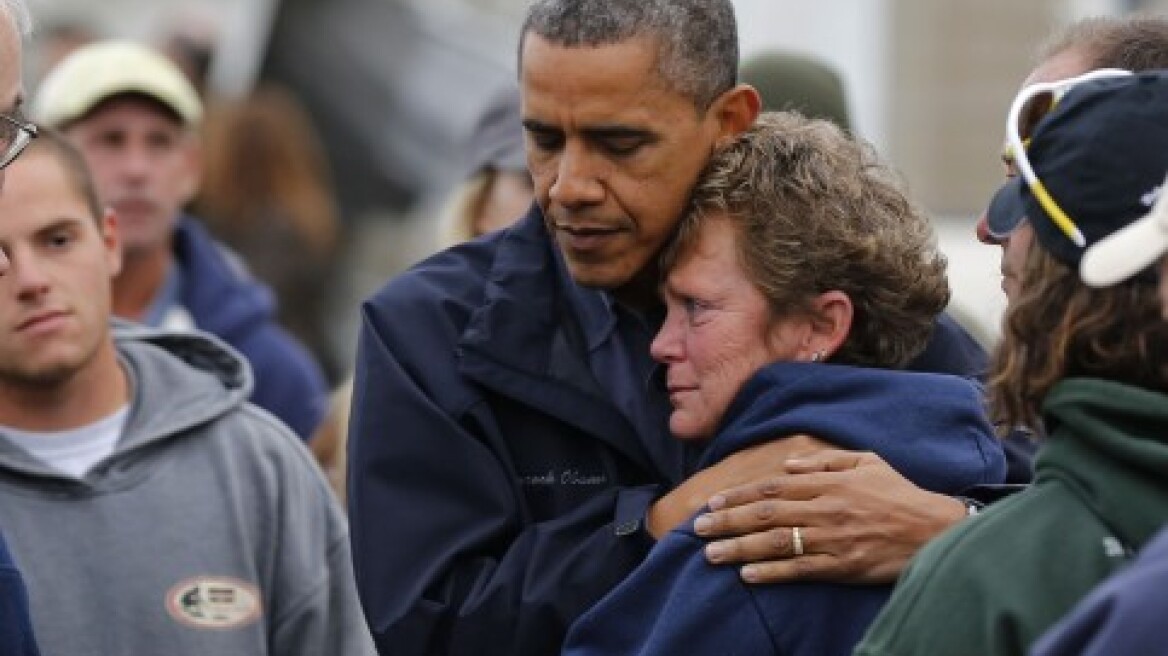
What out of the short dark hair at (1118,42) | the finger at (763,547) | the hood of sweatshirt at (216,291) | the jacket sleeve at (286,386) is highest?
the short dark hair at (1118,42)

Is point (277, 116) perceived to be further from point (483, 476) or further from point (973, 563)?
point (973, 563)

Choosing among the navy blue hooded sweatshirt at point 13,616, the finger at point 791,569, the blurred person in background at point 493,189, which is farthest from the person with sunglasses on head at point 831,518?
the blurred person in background at point 493,189

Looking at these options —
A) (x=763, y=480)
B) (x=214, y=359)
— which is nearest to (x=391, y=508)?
(x=763, y=480)

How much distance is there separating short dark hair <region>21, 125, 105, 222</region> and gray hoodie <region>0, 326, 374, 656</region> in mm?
353

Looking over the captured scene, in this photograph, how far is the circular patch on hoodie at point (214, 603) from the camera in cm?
477

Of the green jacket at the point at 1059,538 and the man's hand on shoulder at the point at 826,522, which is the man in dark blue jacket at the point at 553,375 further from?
the green jacket at the point at 1059,538

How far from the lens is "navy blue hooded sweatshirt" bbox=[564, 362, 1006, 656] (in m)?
3.52

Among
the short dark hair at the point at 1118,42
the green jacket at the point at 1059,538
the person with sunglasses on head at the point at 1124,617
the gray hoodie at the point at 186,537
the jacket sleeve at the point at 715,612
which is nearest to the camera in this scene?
the person with sunglasses on head at the point at 1124,617

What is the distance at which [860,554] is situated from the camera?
11.7ft

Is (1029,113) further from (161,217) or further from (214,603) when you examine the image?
(161,217)

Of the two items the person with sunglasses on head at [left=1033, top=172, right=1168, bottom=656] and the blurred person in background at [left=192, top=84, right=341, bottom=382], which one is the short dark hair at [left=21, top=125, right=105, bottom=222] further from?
the blurred person in background at [left=192, top=84, right=341, bottom=382]

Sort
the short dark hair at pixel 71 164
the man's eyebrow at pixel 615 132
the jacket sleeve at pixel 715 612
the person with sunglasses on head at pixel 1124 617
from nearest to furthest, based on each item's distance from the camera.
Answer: the person with sunglasses on head at pixel 1124 617
the jacket sleeve at pixel 715 612
the man's eyebrow at pixel 615 132
the short dark hair at pixel 71 164

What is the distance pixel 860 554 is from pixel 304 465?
179cm

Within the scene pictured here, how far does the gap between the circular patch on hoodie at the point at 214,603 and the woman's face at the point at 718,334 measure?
1.30m
